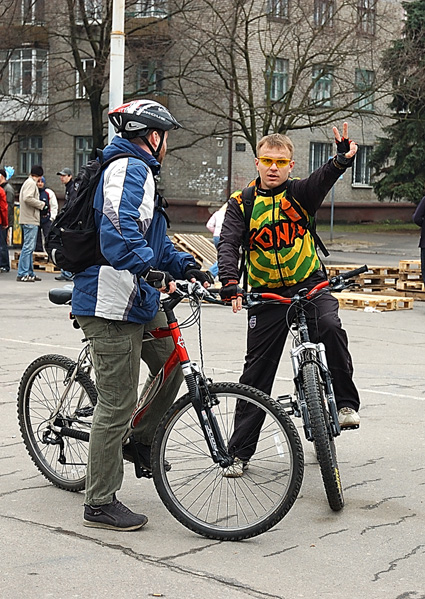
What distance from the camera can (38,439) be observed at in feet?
18.3

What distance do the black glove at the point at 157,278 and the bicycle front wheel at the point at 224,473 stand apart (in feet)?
1.78

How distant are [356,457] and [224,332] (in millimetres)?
5737

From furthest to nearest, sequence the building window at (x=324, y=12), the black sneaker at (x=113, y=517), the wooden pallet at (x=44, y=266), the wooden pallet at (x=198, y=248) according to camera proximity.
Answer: the building window at (x=324, y=12), the wooden pallet at (x=44, y=266), the wooden pallet at (x=198, y=248), the black sneaker at (x=113, y=517)

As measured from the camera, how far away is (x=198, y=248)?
1891 cm

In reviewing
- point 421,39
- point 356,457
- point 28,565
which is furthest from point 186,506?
point 421,39

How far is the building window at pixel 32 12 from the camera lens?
3174cm

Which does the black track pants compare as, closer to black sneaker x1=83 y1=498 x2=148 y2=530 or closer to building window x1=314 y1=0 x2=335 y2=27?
black sneaker x1=83 y1=498 x2=148 y2=530

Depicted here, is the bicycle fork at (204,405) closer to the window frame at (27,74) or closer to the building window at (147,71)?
the building window at (147,71)

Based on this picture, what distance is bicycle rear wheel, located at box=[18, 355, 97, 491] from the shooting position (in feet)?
17.4

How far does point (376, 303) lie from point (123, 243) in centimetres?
1050

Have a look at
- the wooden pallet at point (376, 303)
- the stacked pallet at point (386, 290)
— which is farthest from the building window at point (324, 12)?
the wooden pallet at point (376, 303)

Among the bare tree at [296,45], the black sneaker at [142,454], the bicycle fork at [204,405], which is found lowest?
the black sneaker at [142,454]

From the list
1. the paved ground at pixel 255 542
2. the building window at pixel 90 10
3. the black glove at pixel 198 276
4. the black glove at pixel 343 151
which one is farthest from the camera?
the building window at pixel 90 10

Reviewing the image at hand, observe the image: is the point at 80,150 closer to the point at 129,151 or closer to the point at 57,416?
the point at 57,416
